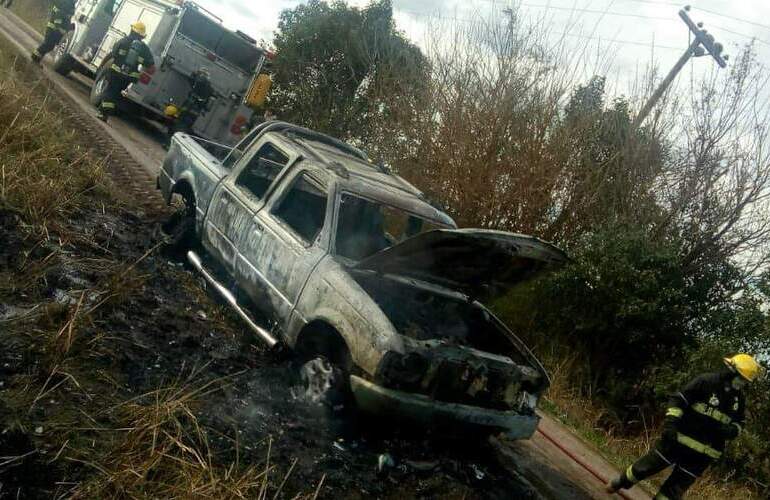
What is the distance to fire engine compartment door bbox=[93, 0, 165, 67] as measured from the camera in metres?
12.6

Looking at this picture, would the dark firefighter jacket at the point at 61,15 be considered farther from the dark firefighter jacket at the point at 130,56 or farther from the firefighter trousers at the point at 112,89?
the dark firefighter jacket at the point at 130,56

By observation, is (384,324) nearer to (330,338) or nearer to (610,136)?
(330,338)

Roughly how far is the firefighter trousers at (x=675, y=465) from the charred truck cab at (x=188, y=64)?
10277mm

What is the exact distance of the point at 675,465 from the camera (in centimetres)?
530

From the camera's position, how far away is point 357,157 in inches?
263

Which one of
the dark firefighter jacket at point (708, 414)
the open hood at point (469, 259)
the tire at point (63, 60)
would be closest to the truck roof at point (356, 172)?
the open hood at point (469, 259)

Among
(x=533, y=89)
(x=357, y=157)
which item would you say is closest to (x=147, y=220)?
(x=357, y=157)

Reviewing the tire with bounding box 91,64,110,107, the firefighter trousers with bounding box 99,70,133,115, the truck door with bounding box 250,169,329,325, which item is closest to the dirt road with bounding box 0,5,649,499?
the truck door with bounding box 250,169,329,325

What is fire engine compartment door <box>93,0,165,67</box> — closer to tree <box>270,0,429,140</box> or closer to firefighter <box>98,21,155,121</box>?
firefighter <box>98,21,155,121</box>

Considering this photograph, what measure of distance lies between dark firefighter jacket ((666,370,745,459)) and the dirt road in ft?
3.40

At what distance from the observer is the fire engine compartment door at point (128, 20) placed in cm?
1256

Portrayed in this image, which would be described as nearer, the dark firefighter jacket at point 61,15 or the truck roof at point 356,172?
the truck roof at point 356,172

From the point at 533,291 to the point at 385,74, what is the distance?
21.8 ft

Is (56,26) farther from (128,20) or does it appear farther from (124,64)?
(124,64)
